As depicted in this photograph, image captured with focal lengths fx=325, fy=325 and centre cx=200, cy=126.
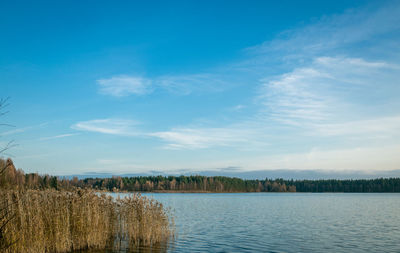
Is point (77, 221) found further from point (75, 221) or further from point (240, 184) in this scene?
point (240, 184)

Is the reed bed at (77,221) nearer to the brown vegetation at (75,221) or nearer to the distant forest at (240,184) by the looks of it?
the brown vegetation at (75,221)

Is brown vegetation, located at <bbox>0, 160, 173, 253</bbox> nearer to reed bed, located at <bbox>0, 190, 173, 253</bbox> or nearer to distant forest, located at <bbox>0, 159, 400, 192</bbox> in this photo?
reed bed, located at <bbox>0, 190, 173, 253</bbox>

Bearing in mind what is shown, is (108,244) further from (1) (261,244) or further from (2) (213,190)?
(2) (213,190)

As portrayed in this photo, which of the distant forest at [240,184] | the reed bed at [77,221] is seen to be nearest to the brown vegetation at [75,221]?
the reed bed at [77,221]

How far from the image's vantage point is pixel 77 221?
14.1m

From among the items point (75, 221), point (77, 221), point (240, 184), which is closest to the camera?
point (75, 221)

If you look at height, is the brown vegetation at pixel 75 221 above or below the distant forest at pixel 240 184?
above

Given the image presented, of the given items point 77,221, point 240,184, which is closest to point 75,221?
point 77,221

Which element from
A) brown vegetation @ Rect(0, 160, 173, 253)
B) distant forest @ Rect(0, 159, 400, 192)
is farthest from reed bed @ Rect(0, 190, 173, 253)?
distant forest @ Rect(0, 159, 400, 192)

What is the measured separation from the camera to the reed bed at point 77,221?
11.2 m

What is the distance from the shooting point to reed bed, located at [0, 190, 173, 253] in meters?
11.2

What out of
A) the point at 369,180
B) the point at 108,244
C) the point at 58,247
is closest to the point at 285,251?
the point at 108,244

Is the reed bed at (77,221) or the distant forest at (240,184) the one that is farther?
the distant forest at (240,184)

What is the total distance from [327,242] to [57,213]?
14.9 metres
